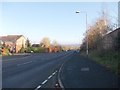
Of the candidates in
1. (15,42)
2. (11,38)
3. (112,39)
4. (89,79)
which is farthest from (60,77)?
(11,38)

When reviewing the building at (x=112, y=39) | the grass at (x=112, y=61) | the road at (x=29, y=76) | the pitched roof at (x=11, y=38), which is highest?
the pitched roof at (x=11, y=38)

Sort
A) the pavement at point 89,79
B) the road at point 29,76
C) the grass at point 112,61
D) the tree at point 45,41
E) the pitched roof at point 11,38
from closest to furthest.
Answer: the pavement at point 89,79, the road at point 29,76, the grass at point 112,61, the pitched roof at point 11,38, the tree at point 45,41

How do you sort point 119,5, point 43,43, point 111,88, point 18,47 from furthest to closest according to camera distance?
1. point 43,43
2. point 18,47
3. point 119,5
4. point 111,88

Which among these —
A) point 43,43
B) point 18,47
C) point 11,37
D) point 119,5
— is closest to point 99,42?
point 119,5

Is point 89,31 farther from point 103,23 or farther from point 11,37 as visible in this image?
point 11,37

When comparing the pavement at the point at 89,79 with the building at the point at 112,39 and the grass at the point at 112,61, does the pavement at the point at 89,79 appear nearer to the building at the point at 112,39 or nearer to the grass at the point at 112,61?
the grass at the point at 112,61

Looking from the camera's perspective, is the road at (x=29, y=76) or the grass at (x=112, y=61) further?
the grass at (x=112, y=61)

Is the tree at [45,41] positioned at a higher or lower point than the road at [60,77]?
higher

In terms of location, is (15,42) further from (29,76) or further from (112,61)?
(29,76)

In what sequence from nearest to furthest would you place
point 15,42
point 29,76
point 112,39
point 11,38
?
point 29,76 < point 112,39 < point 15,42 < point 11,38

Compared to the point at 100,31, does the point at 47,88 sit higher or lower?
lower

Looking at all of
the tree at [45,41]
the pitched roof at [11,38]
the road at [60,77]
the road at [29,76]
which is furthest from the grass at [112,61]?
the tree at [45,41]

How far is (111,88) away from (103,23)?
4455 centimetres

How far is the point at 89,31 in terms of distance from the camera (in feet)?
229
